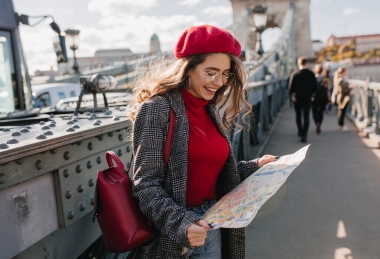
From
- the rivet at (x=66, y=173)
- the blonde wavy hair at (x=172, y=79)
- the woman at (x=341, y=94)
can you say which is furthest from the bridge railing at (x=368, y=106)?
the rivet at (x=66, y=173)

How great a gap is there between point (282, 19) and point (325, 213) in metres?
Result: 39.8

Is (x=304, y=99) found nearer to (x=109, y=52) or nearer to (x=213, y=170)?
(x=213, y=170)

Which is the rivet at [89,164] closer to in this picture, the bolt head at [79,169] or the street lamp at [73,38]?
the bolt head at [79,169]

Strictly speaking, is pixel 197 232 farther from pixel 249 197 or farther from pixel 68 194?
pixel 68 194

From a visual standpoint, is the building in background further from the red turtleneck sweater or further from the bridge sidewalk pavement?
the red turtleneck sweater

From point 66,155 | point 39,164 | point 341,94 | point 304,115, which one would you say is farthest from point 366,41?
point 39,164

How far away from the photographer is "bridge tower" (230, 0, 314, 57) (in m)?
40.1

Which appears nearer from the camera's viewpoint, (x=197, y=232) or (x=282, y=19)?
(x=197, y=232)

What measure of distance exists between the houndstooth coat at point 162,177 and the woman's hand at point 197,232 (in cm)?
1

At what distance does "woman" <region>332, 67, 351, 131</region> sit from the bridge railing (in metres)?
0.36

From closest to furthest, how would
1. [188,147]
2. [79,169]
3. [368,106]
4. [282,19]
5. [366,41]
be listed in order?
[188,147] → [79,169] → [368,106] → [282,19] → [366,41]

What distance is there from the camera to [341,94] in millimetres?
8930

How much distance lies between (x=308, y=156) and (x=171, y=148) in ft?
17.5

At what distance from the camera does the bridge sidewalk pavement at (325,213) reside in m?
3.18
